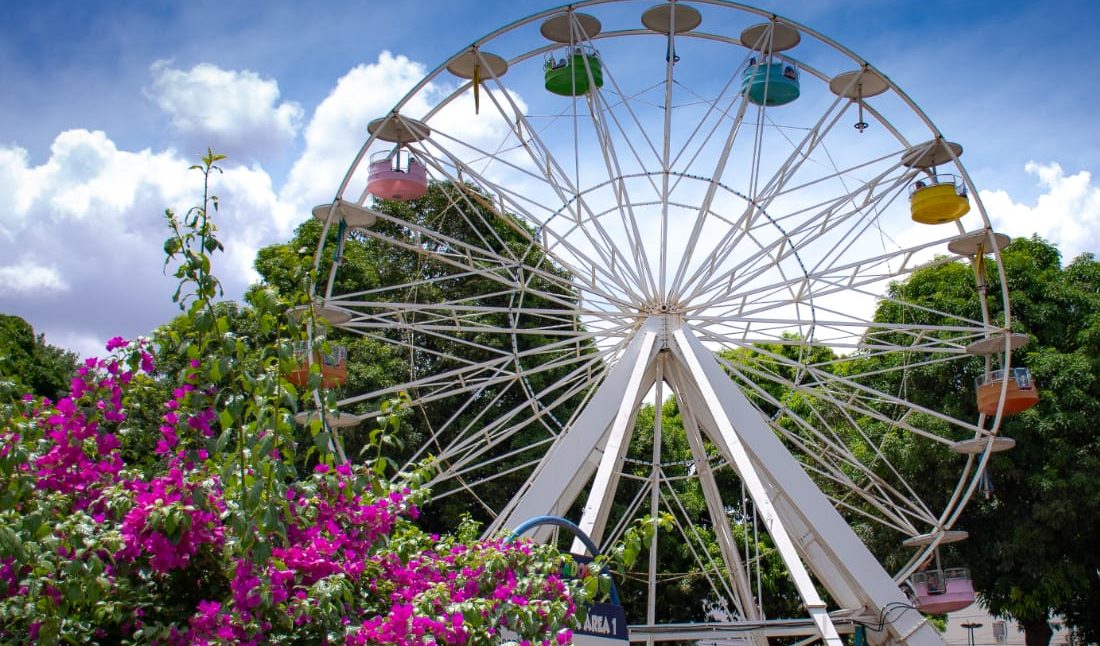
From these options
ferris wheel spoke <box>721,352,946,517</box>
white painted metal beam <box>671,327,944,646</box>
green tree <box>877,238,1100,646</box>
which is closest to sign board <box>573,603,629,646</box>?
white painted metal beam <box>671,327,944,646</box>

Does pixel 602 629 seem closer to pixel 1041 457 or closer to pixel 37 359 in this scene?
pixel 1041 457

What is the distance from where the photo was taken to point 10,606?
6.14 meters

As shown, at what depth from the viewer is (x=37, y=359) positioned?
108ft

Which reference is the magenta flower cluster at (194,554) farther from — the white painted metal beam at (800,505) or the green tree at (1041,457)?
the green tree at (1041,457)

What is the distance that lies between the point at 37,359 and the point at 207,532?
29.6 m

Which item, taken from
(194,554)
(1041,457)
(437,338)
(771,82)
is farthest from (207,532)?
(437,338)

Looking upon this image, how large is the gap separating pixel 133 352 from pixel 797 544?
1169 cm

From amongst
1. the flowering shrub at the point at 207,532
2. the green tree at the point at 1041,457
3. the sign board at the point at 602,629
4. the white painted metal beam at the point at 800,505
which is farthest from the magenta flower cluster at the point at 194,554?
the green tree at the point at 1041,457

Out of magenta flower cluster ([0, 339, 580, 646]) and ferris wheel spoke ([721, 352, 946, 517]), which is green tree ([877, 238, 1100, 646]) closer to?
ferris wheel spoke ([721, 352, 946, 517])

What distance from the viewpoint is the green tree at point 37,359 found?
31.0 m

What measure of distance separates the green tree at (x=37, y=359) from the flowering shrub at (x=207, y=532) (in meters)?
25.4

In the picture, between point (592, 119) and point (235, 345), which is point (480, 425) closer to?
point (592, 119)

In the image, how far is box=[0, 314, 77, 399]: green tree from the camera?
31047 mm

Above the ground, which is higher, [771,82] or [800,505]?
[771,82]
